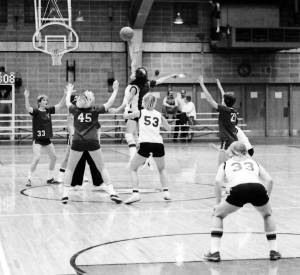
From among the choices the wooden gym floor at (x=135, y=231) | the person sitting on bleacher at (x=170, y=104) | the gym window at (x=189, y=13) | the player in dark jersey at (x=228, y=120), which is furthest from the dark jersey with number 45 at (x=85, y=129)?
the gym window at (x=189, y=13)

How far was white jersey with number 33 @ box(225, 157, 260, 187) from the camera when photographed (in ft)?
22.7

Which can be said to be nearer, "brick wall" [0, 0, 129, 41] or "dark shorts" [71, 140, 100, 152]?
"dark shorts" [71, 140, 100, 152]

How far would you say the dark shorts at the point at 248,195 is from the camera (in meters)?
6.79

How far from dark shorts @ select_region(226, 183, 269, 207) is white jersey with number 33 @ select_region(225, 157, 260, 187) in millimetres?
67

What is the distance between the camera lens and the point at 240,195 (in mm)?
6793

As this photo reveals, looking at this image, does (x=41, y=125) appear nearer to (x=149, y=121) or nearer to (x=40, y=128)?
(x=40, y=128)

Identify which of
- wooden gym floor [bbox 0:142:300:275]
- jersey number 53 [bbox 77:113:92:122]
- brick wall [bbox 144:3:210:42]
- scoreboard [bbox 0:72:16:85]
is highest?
brick wall [bbox 144:3:210:42]

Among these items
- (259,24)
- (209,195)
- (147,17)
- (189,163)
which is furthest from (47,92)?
(209,195)

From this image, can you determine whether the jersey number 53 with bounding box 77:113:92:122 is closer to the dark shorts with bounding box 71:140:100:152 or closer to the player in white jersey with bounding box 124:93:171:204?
the dark shorts with bounding box 71:140:100:152

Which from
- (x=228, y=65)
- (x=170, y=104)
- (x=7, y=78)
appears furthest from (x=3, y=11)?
(x=228, y=65)

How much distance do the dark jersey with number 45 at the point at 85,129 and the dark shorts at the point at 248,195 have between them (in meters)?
4.11

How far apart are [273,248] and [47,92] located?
23.4 m

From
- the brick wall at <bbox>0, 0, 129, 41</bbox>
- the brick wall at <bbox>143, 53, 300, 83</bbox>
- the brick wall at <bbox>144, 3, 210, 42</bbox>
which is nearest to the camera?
the brick wall at <bbox>0, 0, 129, 41</bbox>

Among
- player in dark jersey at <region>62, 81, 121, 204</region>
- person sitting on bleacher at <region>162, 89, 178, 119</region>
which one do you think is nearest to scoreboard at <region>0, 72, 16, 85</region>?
person sitting on bleacher at <region>162, 89, 178, 119</region>
